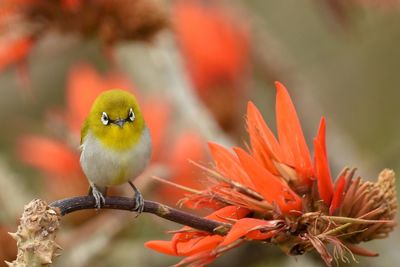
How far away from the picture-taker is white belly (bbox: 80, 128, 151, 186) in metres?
1.37

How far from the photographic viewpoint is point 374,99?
3410 mm

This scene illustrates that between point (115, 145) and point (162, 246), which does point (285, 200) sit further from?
point (115, 145)

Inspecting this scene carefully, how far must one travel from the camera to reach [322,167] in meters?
1.22

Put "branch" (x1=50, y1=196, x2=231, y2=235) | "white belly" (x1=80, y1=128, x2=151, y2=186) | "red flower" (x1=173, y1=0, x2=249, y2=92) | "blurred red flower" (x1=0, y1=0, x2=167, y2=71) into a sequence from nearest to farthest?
"branch" (x1=50, y1=196, x2=231, y2=235) < "white belly" (x1=80, y1=128, x2=151, y2=186) < "blurred red flower" (x1=0, y1=0, x2=167, y2=71) < "red flower" (x1=173, y1=0, x2=249, y2=92)

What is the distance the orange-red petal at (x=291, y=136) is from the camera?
125 cm

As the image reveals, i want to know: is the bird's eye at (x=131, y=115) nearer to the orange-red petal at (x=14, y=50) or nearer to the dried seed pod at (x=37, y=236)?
the dried seed pod at (x=37, y=236)

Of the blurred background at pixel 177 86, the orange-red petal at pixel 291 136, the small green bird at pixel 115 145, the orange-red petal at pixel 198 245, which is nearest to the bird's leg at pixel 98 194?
the small green bird at pixel 115 145

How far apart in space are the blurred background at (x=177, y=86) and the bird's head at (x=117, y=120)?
0.30 meters

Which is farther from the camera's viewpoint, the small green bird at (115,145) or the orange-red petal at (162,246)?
the small green bird at (115,145)

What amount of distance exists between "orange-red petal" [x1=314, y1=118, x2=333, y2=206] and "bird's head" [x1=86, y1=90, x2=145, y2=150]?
263mm

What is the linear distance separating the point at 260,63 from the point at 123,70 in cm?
45

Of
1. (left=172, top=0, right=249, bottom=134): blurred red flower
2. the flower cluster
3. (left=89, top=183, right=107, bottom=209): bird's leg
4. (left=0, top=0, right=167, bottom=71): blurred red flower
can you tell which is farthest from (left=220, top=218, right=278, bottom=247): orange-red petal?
(left=172, top=0, right=249, bottom=134): blurred red flower

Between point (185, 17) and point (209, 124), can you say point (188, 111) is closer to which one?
point (209, 124)

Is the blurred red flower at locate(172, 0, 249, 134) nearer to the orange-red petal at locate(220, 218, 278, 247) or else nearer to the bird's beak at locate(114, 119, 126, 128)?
the bird's beak at locate(114, 119, 126, 128)
